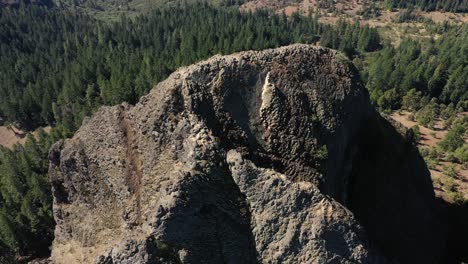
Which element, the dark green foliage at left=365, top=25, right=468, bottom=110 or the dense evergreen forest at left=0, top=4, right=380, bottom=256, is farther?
the dark green foliage at left=365, top=25, right=468, bottom=110

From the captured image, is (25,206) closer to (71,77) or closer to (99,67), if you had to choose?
(99,67)

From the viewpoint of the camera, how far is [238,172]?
27.5 meters

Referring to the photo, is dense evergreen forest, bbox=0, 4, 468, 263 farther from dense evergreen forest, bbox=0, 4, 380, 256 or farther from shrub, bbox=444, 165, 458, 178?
shrub, bbox=444, 165, 458, 178

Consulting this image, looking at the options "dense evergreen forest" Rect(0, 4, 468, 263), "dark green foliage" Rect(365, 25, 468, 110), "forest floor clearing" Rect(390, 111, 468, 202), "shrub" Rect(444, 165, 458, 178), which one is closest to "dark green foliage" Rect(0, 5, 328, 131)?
"dense evergreen forest" Rect(0, 4, 468, 263)

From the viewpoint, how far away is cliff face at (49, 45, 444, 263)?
2714 centimetres

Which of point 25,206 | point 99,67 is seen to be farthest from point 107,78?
point 25,206

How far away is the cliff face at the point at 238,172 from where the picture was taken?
89.0 ft

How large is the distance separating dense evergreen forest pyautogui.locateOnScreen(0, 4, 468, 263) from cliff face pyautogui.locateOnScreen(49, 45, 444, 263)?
3747cm

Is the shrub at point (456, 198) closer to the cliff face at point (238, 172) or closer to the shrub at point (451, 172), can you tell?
the shrub at point (451, 172)

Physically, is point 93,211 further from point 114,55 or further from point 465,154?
point 114,55

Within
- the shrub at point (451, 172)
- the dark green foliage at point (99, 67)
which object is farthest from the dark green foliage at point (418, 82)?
the dark green foliage at point (99, 67)

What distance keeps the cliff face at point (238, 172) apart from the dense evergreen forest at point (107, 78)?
37471 mm

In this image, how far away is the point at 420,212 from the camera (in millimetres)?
41031

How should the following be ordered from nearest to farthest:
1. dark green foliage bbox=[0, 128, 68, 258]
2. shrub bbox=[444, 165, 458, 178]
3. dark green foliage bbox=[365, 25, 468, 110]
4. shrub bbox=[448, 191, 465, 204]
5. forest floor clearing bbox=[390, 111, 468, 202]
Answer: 1. shrub bbox=[448, 191, 465, 204]
2. dark green foliage bbox=[0, 128, 68, 258]
3. forest floor clearing bbox=[390, 111, 468, 202]
4. shrub bbox=[444, 165, 458, 178]
5. dark green foliage bbox=[365, 25, 468, 110]
